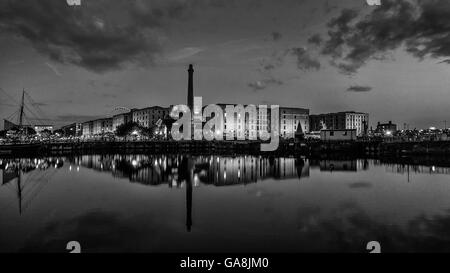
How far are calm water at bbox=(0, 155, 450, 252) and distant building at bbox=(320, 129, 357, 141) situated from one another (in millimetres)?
45941

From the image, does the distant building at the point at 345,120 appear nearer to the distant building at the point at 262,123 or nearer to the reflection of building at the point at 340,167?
the distant building at the point at 262,123

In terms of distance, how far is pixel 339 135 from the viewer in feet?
233

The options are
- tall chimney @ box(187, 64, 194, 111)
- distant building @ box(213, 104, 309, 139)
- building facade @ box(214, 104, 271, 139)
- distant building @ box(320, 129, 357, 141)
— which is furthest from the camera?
distant building @ box(213, 104, 309, 139)

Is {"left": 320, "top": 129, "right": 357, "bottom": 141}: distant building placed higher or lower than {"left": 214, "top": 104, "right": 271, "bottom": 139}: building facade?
lower

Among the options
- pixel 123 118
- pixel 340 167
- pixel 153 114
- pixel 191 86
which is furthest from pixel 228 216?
pixel 123 118

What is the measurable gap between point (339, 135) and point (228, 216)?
62.9m

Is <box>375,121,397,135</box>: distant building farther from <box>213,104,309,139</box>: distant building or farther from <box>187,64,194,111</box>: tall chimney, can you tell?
<box>187,64,194,111</box>: tall chimney

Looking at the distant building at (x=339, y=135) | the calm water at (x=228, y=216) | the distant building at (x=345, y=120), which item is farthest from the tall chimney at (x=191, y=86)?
the distant building at (x=345, y=120)

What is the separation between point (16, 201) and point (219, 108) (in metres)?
107

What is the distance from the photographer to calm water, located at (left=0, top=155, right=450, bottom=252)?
10.6m

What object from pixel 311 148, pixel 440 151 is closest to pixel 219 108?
pixel 311 148

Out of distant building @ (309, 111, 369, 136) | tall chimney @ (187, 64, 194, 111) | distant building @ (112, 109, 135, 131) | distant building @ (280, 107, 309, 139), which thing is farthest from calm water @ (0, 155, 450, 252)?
distant building @ (112, 109, 135, 131)

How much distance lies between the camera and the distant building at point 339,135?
6931cm
